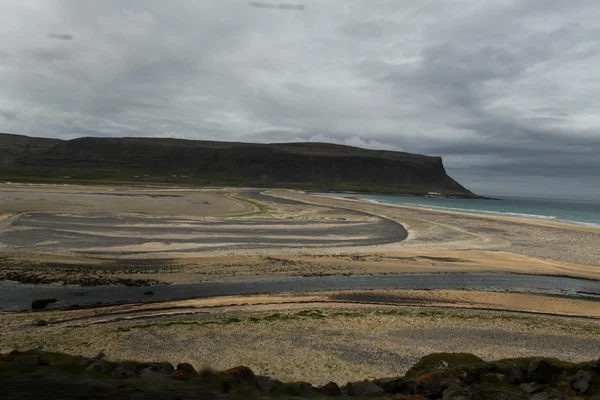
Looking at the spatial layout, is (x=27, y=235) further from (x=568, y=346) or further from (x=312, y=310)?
(x=568, y=346)

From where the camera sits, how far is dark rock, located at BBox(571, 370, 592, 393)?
5.82 metres

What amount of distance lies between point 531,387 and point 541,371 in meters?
0.62

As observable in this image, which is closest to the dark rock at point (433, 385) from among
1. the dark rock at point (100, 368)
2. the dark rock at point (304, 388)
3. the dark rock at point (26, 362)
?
the dark rock at point (304, 388)

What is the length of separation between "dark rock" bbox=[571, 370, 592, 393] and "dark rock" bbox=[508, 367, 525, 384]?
2.31 ft

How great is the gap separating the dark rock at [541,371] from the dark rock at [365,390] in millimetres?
2627

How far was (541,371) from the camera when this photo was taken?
6.42m

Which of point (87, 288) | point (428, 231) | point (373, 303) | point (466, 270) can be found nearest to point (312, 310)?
point (373, 303)

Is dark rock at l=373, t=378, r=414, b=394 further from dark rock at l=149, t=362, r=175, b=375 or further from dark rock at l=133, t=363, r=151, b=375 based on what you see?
dark rock at l=133, t=363, r=151, b=375

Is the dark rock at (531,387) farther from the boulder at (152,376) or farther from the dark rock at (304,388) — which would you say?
the boulder at (152,376)

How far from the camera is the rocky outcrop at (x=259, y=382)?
205 inches

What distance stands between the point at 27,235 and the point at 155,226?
917 cm

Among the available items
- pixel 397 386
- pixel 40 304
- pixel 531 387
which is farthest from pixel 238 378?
pixel 40 304

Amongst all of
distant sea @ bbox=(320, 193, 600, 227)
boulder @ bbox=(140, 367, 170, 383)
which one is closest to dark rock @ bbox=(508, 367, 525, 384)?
boulder @ bbox=(140, 367, 170, 383)

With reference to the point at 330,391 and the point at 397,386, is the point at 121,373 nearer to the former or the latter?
the point at 330,391
